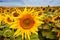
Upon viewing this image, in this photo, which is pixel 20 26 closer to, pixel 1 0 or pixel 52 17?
pixel 52 17

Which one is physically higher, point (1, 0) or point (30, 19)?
point (1, 0)

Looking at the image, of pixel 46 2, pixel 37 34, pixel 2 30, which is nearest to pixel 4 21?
pixel 2 30

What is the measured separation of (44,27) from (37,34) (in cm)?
5

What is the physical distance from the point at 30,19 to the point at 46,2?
164cm

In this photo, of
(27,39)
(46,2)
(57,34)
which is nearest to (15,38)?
(27,39)

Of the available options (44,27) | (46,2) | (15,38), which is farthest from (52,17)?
(46,2)

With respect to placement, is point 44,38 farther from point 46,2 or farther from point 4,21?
point 46,2

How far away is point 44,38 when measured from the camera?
0.73 m

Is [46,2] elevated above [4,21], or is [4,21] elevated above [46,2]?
[46,2]

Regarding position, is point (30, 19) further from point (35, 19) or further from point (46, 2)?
point (46, 2)

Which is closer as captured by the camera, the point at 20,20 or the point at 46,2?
the point at 20,20

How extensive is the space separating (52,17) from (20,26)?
0.50ft

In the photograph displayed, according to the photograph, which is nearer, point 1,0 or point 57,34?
point 57,34

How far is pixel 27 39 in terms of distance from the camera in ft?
2.22
